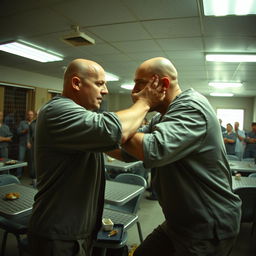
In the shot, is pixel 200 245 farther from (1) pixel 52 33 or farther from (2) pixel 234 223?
(1) pixel 52 33

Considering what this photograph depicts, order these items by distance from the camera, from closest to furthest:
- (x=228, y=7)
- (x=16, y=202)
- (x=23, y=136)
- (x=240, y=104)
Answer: (x=16, y=202), (x=228, y=7), (x=23, y=136), (x=240, y=104)

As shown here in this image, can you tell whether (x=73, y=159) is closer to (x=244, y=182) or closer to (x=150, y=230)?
(x=150, y=230)

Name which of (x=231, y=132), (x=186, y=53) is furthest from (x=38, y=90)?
(x=231, y=132)

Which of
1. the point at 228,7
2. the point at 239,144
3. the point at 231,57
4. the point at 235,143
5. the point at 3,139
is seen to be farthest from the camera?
the point at 239,144

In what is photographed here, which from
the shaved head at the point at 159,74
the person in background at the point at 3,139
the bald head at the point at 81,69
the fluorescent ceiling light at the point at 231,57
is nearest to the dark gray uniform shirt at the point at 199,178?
the shaved head at the point at 159,74

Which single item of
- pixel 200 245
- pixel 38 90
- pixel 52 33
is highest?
pixel 52 33

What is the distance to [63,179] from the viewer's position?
113 centimetres

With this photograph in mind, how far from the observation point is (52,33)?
141 inches

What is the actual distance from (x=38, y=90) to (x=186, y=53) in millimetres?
4481

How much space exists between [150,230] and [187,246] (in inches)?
93.7

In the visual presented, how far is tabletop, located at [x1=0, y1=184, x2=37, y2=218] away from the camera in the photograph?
186cm

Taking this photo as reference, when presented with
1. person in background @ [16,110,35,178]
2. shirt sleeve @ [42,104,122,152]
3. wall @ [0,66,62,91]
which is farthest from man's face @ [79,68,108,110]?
wall @ [0,66,62,91]

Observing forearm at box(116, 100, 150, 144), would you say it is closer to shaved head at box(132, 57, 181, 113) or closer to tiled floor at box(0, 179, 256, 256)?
shaved head at box(132, 57, 181, 113)

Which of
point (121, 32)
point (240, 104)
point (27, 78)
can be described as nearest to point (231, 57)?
point (121, 32)
